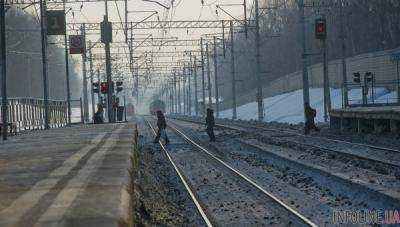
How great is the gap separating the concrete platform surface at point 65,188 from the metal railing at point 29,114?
61.5 ft

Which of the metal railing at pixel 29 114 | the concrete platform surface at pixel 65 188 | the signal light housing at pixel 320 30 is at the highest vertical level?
the signal light housing at pixel 320 30

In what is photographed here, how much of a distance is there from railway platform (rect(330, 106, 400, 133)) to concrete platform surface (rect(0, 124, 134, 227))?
1478cm

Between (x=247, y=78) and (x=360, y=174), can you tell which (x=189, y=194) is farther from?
(x=247, y=78)

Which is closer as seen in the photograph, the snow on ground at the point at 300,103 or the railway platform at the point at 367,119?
the railway platform at the point at 367,119

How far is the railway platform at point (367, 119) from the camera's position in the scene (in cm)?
3111

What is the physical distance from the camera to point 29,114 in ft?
151

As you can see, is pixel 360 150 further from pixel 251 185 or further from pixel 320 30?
pixel 320 30

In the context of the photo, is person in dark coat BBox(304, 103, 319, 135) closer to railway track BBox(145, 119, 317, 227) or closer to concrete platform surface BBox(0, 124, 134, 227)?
railway track BBox(145, 119, 317, 227)

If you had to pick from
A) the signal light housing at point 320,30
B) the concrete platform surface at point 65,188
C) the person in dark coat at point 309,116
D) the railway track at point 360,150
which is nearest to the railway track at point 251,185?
the concrete platform surface at point 65,188

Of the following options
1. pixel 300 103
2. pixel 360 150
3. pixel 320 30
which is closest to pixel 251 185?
pixel 360 150

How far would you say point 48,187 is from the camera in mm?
11531

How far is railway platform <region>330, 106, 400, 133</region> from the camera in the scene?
102 feet

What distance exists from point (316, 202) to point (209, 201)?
7.38 feet

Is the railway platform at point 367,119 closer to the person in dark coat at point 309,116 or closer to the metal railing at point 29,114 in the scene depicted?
the person in dark coat at point 309,116
